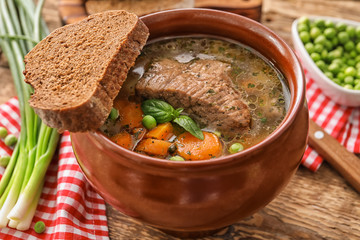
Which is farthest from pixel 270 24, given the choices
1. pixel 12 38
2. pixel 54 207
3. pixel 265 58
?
pixel 54 207

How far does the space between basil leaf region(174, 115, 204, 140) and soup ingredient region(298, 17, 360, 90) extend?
1.40 meters

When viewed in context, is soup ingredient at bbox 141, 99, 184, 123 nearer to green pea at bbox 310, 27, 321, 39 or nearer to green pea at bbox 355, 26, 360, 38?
green pea at bbox 310, 27, 321, 39

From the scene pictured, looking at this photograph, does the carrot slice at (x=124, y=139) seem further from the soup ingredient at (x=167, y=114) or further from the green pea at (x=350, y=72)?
the green pea at (x=350, y=72)

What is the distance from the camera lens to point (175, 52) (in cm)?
215

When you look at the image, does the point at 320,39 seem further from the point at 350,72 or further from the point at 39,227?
the point at 39,227

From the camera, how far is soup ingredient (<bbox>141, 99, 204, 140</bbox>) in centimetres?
175

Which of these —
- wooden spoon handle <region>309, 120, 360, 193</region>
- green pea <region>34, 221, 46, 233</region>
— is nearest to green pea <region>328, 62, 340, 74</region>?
wooden spoon handle <region>309, 120, 360, 193</region>

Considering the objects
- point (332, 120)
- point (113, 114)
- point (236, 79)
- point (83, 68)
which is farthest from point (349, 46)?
point (83, 68)

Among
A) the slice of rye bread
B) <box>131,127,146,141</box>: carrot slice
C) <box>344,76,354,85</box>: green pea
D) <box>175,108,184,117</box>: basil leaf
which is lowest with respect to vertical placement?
<box>344,76,354,85</box>: green pea

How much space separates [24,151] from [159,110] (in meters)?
0.91

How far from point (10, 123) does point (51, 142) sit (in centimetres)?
35

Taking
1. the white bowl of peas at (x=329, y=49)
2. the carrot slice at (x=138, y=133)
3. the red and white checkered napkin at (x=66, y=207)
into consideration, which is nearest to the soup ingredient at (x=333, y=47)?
the white bowl of peas at (x=329, y=49)

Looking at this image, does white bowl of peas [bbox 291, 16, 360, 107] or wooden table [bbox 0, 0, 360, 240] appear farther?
white bowl of peas [bbox 291, 16, 360, 107]

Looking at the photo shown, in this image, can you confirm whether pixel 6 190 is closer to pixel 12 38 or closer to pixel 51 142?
pixel 51 142
